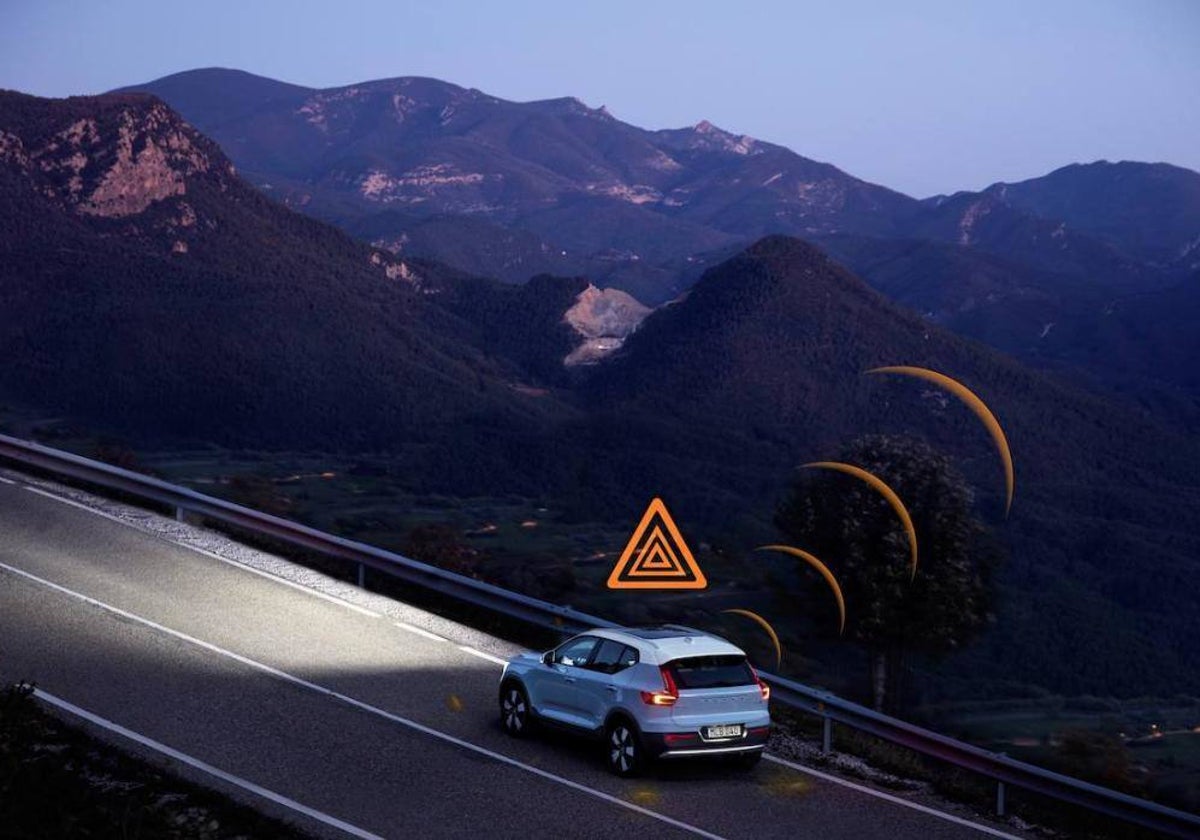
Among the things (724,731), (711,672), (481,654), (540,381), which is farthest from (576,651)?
(540,381)

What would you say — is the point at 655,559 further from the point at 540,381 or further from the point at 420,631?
the point at 540,381

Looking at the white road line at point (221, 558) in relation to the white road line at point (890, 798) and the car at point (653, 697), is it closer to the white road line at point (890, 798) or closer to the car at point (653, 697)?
the car at point (653, 697)

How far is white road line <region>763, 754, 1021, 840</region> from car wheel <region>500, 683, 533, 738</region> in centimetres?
248

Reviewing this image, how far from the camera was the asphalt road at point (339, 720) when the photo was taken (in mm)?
12867

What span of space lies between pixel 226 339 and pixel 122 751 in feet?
264

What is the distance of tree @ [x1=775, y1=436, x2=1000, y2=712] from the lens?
101 feet

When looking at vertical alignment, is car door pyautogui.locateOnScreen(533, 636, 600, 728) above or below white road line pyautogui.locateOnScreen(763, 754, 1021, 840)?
above

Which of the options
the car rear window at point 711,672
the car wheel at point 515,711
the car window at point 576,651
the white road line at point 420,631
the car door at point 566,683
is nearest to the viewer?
the car rear window at point 711,672

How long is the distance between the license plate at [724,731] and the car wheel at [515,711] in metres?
2.07

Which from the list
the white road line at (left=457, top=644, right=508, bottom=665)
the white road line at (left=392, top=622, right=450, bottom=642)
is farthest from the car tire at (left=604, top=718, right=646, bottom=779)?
the white road line at (left=392, top=622, right=450, bottom=642)

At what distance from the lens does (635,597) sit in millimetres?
31656

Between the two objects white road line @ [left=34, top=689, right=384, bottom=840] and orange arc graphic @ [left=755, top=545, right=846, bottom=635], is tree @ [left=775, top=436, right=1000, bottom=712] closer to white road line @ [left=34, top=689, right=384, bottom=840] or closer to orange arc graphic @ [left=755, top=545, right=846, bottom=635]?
orange arc graphic @ [left=755, top=545, right=846, bottom=635]

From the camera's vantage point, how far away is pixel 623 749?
1416 cm

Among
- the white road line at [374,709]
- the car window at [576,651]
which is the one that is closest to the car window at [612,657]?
the car window at [576,651]
